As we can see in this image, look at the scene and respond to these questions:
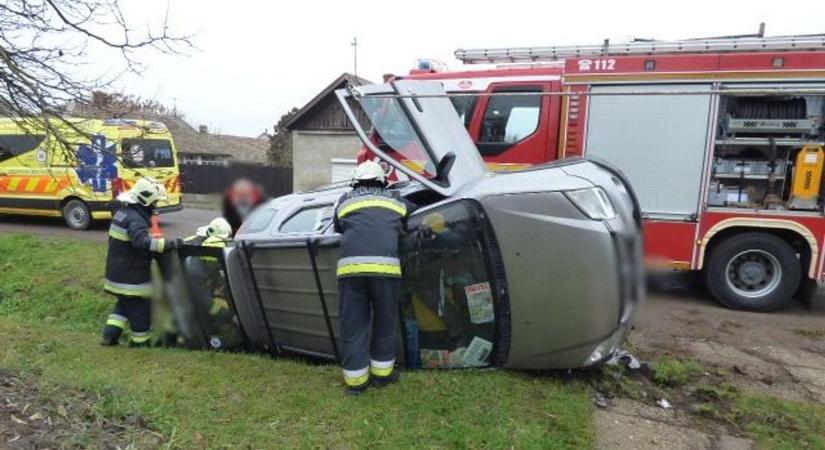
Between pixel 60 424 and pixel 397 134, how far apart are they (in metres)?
2.54

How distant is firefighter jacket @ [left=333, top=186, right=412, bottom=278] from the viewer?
130 inches

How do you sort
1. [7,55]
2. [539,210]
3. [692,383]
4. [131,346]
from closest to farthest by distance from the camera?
[539,210], [7,55], [692,383], [131,346]

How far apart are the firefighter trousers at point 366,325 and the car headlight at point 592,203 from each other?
114 centimetres

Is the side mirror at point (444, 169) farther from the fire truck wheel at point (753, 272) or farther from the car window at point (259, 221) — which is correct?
the fire truck wheel at point (753, 272)

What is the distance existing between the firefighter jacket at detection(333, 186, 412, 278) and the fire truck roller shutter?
336cm

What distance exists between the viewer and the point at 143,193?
4.50m

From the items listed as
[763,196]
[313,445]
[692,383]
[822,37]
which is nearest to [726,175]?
[763,196]

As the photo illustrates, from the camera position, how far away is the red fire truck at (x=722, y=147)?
5539 mm

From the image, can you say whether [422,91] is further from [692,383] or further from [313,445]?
[692,383]

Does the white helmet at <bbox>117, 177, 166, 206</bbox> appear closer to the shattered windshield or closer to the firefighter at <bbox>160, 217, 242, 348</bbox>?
the firefighter at <bbox>160, 217, 242, 348</bbox>

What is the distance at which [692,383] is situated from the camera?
3686 mm

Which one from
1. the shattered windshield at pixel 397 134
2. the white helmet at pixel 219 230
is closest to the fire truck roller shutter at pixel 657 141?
the shattered windshield at pixel 397 134

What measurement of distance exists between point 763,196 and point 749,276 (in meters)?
0.85

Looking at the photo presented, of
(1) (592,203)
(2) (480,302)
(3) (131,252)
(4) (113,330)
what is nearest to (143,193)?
(3) (131,252)
